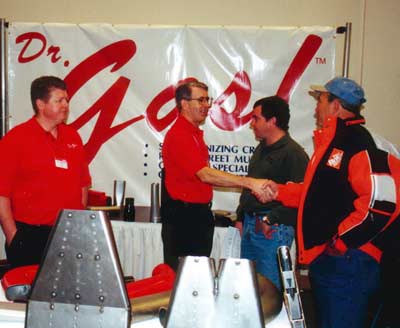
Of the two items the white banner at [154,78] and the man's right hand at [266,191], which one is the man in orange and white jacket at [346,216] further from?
the white banner at [154,78]

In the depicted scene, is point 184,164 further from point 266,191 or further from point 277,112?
point 277,112

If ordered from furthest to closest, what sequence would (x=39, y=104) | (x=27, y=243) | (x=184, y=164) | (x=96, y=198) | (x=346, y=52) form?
(x=346, y=52)
(x=96, y=198)
(x=184, y=164)
(x=39, y=104)
(x=27, y=243)

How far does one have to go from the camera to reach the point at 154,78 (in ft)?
14.0

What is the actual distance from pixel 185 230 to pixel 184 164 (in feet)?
1.26

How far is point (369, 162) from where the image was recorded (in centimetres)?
201

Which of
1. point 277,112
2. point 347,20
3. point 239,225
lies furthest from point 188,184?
point 347,20

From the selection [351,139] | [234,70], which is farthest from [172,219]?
[234,70]

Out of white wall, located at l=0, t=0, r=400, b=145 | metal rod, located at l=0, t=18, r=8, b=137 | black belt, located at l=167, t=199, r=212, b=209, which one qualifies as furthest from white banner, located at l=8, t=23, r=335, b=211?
black belt, located at l=167, t=199, r=212, b=209

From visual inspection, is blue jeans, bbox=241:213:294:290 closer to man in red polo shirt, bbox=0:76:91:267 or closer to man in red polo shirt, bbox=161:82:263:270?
man in red polo shirt, bbox=161:82:263:270

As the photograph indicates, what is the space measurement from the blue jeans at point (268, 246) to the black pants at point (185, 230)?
27 centimetres

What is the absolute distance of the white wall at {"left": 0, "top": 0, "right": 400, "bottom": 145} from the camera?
421 centimetres

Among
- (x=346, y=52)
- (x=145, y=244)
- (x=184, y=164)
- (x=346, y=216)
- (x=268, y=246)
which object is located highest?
(x=346, y=52)

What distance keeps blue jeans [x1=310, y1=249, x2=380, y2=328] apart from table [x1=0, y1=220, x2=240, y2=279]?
1420mm

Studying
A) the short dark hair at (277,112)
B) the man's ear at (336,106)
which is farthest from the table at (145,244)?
the man's ear at (336,106)
